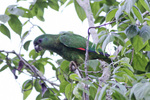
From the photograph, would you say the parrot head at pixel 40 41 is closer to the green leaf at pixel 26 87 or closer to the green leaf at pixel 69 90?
the green leaf at pixel 26 87

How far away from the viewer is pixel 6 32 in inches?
97.6

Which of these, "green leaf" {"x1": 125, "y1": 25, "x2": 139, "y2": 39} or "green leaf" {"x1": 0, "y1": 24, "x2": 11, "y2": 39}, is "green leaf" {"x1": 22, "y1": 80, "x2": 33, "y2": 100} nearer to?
"green leaf" {"x1": 0, "y1": 24, "x2": 11, "y2": 39}

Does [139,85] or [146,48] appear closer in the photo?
[139,85]

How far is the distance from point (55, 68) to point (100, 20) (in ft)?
2.64

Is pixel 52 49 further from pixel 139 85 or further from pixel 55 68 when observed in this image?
pixel 139 85

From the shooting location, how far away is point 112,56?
6.01 ft

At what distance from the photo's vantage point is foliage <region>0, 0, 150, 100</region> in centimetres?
152

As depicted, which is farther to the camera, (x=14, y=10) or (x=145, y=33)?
(x=14, y=10)

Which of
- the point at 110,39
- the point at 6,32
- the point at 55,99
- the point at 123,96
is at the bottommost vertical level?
the point at 55,99

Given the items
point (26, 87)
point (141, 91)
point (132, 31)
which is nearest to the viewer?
point (141, 91)

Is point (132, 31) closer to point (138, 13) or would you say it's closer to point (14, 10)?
point (138, 13)

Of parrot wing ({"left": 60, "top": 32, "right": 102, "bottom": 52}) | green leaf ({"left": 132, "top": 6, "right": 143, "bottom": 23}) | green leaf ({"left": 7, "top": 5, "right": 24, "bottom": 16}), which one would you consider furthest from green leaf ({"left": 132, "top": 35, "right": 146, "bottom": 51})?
parrot wing ({"left": 60, "top": 32, "right": 102, "bottom": 52})

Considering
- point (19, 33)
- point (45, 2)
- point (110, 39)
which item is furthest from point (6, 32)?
point (110, 39)

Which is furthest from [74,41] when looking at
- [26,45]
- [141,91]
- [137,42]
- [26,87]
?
[141,91]
